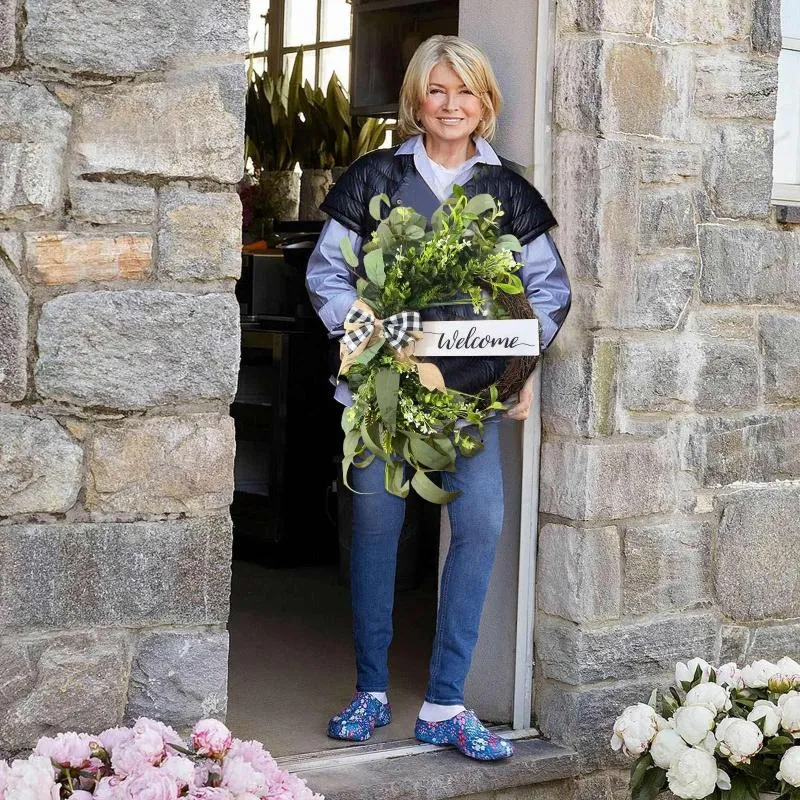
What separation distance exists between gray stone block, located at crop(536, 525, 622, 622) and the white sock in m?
0.36

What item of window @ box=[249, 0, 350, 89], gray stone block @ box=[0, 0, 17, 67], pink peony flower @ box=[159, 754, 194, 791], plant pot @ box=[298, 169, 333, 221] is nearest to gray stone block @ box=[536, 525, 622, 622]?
pink peony flower @ box=[159, 754, 194, 791]

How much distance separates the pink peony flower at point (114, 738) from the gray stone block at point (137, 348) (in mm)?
598

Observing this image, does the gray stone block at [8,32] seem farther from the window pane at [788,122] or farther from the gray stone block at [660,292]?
the window pane at [788,122]

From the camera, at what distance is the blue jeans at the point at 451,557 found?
3303 millimetres

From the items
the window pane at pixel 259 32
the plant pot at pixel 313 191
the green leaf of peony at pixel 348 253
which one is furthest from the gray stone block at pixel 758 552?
the window pane at pixel 259 32

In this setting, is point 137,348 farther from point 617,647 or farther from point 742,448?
point 742,448

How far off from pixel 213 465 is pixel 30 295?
48cm

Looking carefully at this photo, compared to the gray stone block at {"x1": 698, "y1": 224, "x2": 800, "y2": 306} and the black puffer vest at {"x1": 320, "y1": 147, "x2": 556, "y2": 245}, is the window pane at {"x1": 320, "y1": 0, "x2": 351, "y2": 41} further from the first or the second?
the black puffer vest at {"x1": 320, "y1": 147, "x2": 556, "y2": 245}

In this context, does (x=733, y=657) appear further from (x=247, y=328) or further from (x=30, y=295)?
(x=247, y=328)

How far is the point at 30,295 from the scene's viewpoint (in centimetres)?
259

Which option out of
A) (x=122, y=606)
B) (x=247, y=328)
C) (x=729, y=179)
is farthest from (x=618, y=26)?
(x=247, y=328)

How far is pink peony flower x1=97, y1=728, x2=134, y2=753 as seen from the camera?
248cm

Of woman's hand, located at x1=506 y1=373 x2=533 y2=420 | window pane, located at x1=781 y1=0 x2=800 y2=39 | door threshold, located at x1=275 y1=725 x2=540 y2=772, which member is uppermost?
window pane, located at x1=781 y1=0 x2=800 y2=39

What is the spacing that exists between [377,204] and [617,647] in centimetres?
125
